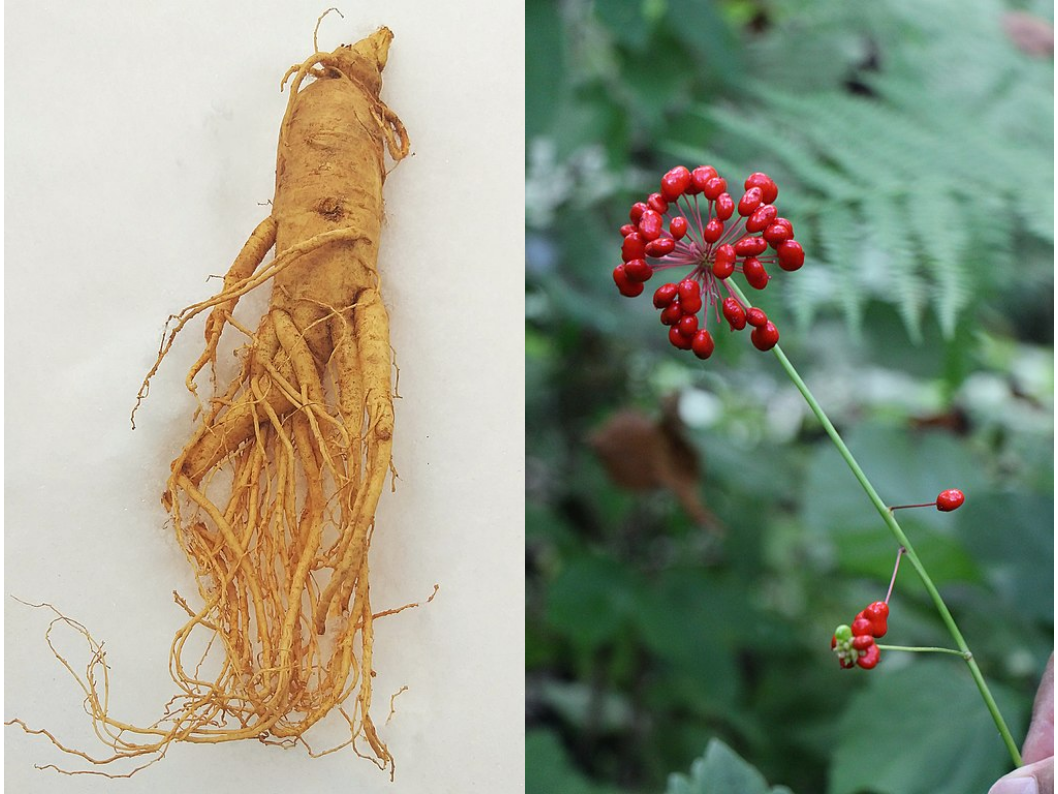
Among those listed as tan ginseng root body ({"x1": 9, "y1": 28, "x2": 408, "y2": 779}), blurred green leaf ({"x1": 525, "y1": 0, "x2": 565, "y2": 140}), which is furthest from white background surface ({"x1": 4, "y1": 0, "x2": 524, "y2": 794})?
blurred green leaf ({"x1": 525, "y1": 0, "x2": 565, "y2": 140})

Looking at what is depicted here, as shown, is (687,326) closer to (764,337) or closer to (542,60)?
(764,337)

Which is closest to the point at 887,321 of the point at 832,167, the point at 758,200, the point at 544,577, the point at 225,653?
the point at 832,167

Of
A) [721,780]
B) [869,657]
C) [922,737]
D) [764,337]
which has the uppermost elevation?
[764,337]

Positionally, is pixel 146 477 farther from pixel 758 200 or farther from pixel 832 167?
pixel 832 167

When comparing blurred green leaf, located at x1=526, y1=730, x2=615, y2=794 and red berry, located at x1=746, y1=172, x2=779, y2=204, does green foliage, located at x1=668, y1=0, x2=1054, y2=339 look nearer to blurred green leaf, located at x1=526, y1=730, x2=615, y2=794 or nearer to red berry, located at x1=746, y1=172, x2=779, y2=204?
red berry, located at x1=746, y1=172, x2=779, y2=204

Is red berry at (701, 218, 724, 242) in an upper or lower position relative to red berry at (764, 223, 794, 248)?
upper

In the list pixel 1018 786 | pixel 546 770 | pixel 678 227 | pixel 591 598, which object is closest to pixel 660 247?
pixel 678 227

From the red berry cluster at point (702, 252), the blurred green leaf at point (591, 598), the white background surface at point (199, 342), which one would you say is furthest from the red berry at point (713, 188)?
the blurred green leaf at point (591, 598)
